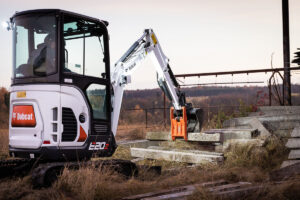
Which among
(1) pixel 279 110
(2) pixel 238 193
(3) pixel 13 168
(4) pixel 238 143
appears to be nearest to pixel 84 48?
(3) pixel 13 168

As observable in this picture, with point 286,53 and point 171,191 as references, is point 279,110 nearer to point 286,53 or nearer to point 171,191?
point 286,53

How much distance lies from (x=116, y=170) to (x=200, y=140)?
2.97m

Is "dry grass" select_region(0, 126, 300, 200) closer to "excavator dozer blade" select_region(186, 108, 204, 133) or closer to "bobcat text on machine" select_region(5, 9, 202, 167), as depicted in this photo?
"bobcat text on machine" select_region(5, 9, 202, 167)

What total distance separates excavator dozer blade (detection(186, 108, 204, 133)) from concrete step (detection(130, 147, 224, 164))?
68 cm

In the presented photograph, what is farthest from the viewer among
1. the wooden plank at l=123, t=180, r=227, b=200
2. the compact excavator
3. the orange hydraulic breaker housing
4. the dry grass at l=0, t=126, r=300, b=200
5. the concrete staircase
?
the orange hydraulic breaker housing

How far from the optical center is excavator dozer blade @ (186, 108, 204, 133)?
939 centimetres

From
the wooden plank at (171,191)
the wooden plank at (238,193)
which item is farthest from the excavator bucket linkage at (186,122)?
the wooden plank at (238,193)

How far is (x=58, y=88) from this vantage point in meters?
6.21

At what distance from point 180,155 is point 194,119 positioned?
3.78ft

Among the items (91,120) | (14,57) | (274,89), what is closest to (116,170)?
(91,120)

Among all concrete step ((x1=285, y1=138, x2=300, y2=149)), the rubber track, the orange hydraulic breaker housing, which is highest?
the orange hydraulic breaker housing

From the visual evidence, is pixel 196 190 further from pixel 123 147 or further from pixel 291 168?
pixel 123 147

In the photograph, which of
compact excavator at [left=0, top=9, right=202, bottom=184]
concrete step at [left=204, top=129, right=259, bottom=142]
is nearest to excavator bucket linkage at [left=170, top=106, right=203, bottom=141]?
concrete step at [left=204, top=129, right=259, bottom=142]

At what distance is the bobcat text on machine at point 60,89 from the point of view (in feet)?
20.4
